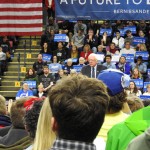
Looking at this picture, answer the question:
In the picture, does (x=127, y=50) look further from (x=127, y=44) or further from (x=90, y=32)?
(x=90, y=32)

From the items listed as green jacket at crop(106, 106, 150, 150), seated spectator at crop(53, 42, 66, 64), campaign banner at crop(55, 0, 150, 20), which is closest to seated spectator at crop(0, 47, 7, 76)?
seated spectator at crop(53, 42, 66, 64)

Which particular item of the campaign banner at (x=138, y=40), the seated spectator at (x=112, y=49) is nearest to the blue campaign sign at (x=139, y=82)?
the seated spectator at (x=112, y=49)

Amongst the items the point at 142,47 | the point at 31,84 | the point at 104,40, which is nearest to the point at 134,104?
the point at 31,84

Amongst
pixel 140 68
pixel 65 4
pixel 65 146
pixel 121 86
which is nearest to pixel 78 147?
pixel 65 146

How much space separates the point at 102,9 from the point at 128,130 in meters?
13.2

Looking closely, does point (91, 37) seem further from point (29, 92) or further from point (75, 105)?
point (75, 105)

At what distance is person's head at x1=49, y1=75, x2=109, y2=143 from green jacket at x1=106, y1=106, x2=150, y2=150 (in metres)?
0.29

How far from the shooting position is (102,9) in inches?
621

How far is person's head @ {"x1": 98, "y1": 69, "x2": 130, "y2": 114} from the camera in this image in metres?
3.45

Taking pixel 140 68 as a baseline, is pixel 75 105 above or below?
above

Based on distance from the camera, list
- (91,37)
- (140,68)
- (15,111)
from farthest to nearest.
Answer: (91,37) → (140,68) → (15,111)

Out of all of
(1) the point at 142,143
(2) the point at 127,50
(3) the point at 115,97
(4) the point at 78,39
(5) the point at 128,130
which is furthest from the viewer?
(4) the point at 78,39

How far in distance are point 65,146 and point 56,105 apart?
0.61ft

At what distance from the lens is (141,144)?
2.18 m
